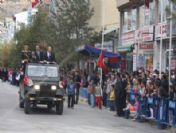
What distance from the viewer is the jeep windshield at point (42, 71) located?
2502 cm

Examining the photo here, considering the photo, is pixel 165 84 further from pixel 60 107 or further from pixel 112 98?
pixel 112 98

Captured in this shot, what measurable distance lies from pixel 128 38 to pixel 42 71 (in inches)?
659

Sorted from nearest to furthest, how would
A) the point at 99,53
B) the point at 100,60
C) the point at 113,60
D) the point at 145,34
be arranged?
the point at 100,60 < the point at 145,34 < the point at 99,53 < the point at 113,60

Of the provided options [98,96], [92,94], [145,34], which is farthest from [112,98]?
[145,34]

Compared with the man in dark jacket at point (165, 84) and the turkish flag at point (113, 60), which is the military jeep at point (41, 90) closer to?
the man in dark jacket at point (165, 84)

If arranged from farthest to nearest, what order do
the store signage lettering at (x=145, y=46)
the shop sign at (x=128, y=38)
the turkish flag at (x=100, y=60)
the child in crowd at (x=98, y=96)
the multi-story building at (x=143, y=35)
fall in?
1. the shop sign at (x=128, y=38)
2. the store signage lettering at (x=145, y=46)
3. the multi-story building at (x=143, y=35)
4. the turkish flag at (x=100, y=60)
5. the child in crowd at (x=98, y=96)

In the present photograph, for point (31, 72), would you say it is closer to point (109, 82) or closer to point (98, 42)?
point (109, 82)

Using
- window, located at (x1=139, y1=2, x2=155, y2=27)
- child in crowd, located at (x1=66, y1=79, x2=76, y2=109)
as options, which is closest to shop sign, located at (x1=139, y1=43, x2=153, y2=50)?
window, located at (x1=139, y1=2, x2=155, y2=27)

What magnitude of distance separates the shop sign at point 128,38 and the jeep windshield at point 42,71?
1477cm

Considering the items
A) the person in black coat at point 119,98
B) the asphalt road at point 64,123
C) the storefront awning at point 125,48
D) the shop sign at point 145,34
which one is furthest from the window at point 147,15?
the asphalt road at point 64,123

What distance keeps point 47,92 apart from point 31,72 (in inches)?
61.3

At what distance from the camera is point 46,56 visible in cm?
2620

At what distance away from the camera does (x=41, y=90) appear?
2405 centimetres

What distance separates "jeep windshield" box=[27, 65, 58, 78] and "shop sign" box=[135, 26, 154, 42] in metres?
10.7
